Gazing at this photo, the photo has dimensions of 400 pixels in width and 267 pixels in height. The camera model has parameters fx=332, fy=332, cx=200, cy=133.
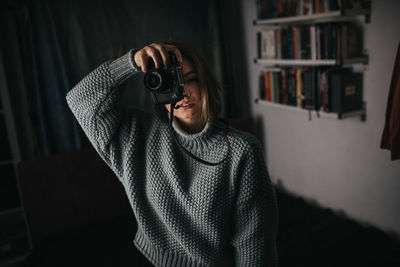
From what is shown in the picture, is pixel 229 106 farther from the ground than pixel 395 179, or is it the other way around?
pixel 229 106

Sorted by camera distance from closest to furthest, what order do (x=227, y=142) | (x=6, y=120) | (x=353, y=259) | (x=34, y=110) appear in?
(x=227, y=142), (x=353, y=259), (x=6, y=120), (x=34, y=110)

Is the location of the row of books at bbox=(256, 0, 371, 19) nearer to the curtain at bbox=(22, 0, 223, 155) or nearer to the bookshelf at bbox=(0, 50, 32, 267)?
the curtain at bbox=(22, 0, 223, 155)

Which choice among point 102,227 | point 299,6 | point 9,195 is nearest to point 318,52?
point 299,6

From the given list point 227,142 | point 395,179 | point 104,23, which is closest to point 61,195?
point 104,23

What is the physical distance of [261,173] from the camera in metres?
0.93

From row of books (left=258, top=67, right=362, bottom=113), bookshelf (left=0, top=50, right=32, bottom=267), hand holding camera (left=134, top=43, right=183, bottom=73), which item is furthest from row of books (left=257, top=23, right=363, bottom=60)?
bookshelf (left=0, top=50, right=32, bottom=267)

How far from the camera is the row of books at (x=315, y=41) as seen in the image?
6.06ft

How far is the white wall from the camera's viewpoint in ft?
5.93

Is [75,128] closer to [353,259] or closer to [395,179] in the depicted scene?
[353,259]

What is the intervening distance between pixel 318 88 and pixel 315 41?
0.92ft

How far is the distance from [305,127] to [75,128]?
65.1 inches

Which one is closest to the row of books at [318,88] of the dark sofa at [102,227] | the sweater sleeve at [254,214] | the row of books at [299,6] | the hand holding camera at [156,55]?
the row of books at [299,6]

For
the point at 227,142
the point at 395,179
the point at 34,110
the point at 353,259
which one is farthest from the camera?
the point at 34,110

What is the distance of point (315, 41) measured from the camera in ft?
6.48
